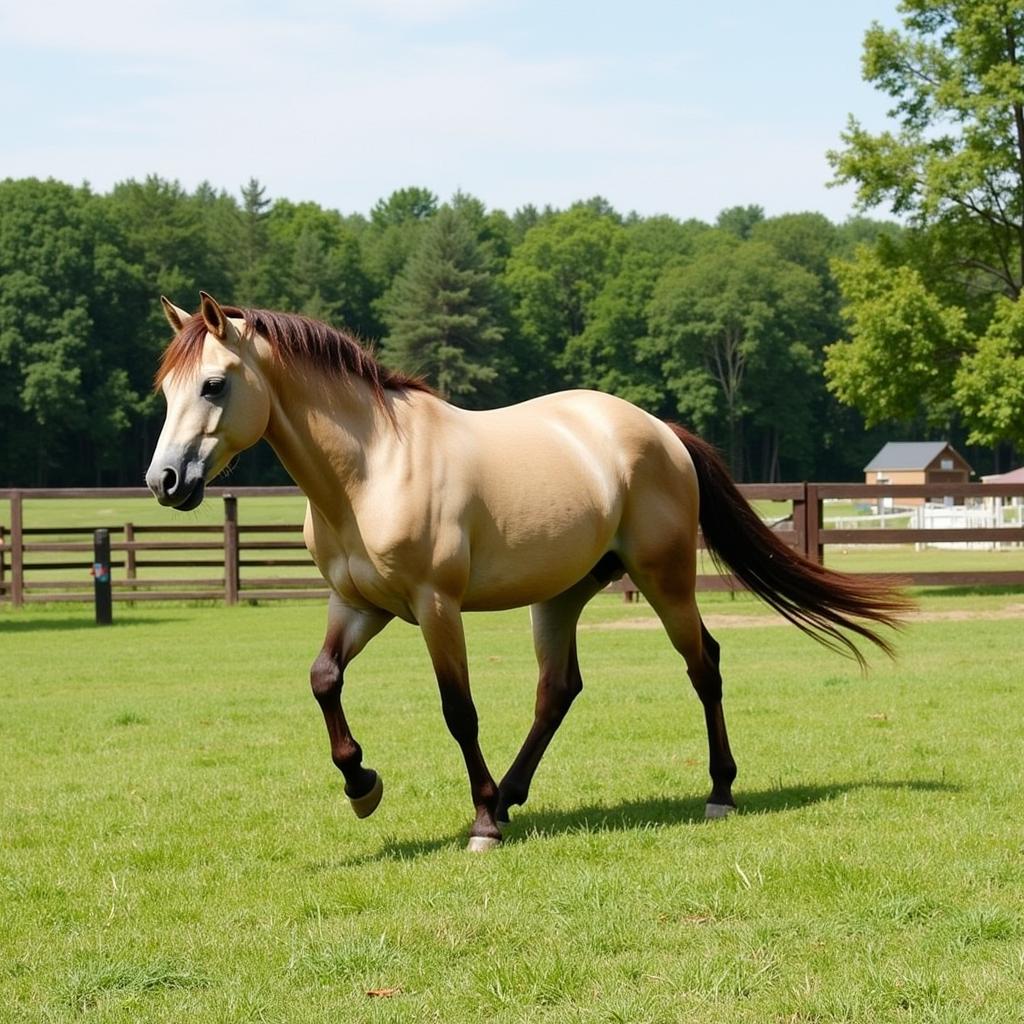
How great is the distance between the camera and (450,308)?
8825 cm

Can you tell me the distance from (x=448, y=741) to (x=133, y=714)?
329 cm

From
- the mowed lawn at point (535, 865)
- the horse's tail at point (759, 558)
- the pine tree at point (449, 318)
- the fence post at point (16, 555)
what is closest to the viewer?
the mowed lawn at point (535, 865)

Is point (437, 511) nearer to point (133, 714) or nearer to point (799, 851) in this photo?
point (799, 851)

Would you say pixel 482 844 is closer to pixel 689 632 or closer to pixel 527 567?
pixel 527 567

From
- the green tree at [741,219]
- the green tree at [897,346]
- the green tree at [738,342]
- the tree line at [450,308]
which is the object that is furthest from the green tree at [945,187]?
the green tree at [741,219]

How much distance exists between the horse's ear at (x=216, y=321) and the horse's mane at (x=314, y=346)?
1.9 inches

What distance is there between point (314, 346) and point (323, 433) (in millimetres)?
433

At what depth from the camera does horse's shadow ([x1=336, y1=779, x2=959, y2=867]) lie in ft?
21.1

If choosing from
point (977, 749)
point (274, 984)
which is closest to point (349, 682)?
point (977, 749)

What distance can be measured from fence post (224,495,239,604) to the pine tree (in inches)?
2371

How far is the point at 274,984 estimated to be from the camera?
4.30 metres

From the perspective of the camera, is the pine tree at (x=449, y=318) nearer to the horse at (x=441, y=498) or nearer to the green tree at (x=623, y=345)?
the green tree at (x=623, y=345)

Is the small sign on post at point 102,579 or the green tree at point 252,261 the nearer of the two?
the small sign on post at point 102,579

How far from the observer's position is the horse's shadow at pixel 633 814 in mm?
6426
